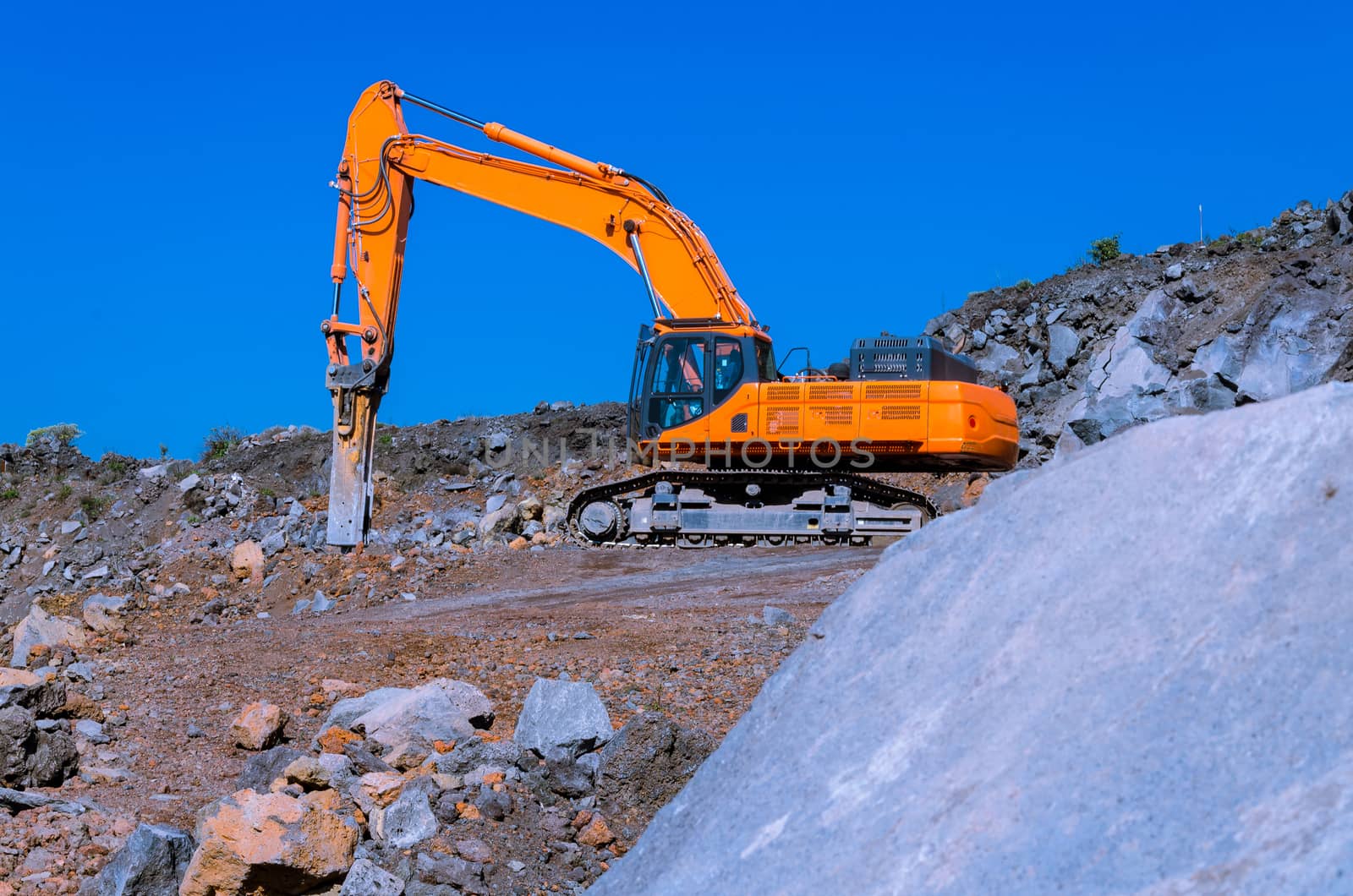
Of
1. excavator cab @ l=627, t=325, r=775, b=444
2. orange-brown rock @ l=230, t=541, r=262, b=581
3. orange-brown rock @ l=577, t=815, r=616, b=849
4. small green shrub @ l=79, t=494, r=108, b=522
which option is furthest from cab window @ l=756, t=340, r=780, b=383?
small green shrub @ l=79, t=494, r=108, b=522

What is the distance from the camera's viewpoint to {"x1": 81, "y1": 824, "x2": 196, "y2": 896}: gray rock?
17.3ft

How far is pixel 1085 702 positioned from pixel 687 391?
12438 mm

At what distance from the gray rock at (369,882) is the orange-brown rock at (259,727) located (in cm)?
224

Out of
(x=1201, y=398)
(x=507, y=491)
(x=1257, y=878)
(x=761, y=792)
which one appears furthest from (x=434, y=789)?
(x=1201, y=398)

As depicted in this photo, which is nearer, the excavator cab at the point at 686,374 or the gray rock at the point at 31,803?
the gray rock at the point at 31,803

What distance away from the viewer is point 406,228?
1695cm

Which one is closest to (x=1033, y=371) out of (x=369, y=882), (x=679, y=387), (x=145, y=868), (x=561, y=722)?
(x=679, y=387)

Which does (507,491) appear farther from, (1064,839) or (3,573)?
(1064,839)

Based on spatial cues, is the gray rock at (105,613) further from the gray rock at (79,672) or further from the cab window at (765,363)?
the cab window at (765,363)

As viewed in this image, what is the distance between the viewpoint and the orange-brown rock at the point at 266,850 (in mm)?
5172

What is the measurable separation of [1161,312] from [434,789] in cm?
2000

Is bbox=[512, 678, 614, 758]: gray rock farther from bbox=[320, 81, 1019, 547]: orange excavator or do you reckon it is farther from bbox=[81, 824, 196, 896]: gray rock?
bbox=[320, 81, 1019, 547]: orange excavator

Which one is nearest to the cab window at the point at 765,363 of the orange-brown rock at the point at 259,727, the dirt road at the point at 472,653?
the dirt road at the point at 472,653

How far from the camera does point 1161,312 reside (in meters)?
22.9
